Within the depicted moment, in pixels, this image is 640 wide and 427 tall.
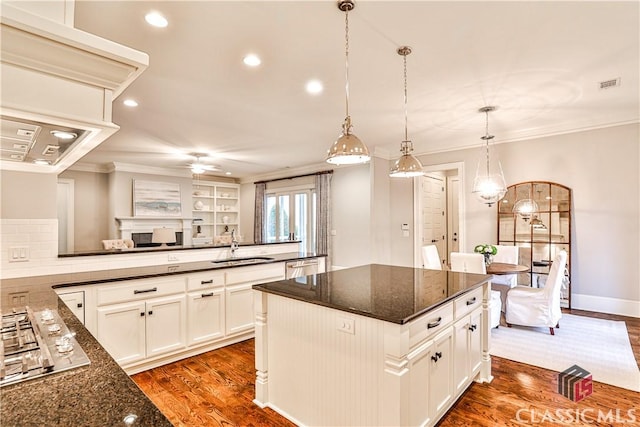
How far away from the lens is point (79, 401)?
2.99 feet

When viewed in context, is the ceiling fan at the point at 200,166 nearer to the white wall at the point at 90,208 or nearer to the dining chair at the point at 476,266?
the white wall at the point at 90,208

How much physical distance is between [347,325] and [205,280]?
6.22 ft

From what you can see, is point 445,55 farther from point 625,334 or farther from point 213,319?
point 625,334

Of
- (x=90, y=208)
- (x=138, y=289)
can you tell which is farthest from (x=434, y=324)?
(x=90, y=208)

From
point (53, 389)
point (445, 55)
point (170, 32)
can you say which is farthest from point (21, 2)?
point (445, 55)

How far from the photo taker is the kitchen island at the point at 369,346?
1.69m

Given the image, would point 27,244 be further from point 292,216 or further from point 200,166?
point 292,216

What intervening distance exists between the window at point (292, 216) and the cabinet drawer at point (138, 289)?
4636mm

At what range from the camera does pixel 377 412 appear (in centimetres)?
173

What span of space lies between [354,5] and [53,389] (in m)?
A: 2.38

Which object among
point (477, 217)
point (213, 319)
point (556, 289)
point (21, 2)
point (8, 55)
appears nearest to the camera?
point (8, 55)

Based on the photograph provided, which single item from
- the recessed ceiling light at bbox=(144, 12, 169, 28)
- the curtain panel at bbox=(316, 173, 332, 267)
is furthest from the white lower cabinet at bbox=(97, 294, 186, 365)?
the curtain panel at bbox=(316, 173, 332, 267)

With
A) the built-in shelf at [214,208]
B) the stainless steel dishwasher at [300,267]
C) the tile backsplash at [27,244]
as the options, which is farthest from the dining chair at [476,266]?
the built-in shelf at [214,208]

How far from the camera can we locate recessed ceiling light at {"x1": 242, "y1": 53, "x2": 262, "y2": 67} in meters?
2.76
